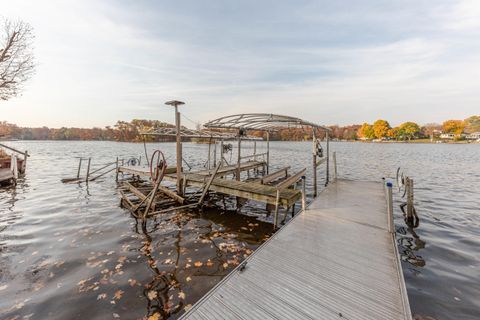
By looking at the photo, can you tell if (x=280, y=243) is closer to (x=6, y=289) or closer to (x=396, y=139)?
(x=6, y=289)

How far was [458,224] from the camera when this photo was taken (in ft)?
33.1

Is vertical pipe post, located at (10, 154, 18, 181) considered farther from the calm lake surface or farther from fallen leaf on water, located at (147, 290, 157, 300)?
fallen leaf on water, located at (147, 290, 157, 300)

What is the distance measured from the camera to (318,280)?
4.25 meters

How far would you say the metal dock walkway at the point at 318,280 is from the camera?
3463mm

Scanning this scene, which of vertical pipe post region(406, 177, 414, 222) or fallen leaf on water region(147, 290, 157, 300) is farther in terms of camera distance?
vertical pipe post region(406, 177, 414, 222)

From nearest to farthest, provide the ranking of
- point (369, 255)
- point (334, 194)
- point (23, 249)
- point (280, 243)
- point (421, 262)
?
point (369, 255)
point (280, 243)
point (421, 262)
point (23, 249)
point (334, 194)

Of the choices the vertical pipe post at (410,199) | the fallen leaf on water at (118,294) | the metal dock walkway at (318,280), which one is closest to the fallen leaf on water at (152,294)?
the fallen leaf on water at (118,294)

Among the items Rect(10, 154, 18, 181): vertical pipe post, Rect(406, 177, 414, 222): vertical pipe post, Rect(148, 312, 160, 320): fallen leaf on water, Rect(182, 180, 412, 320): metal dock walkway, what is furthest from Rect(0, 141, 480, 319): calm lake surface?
Rect(10, 154, 18, 181): vertical pipe post

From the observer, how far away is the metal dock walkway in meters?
3.46

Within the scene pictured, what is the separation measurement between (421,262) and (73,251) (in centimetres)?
1245

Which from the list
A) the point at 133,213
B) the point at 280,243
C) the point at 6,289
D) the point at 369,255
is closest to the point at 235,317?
the point at 280,243

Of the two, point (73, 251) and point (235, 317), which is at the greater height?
point (235, 317)

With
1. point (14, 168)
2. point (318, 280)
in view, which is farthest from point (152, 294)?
point (14, 168)

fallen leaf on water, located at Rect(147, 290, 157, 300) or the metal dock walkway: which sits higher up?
the metal dock walkway
